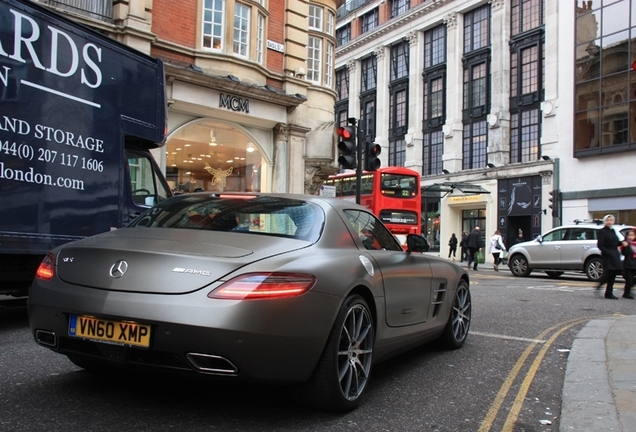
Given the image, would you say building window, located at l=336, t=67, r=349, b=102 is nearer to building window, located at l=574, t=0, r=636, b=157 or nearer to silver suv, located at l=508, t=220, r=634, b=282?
building window, located at l=574, t=0, r=636, b=157

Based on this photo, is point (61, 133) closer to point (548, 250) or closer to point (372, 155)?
point (372, 155)

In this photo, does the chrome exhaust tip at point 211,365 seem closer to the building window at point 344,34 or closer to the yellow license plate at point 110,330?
the yellow license plate at point 110,330

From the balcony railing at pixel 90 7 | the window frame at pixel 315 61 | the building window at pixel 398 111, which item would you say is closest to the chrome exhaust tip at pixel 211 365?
the balcony railing at pixel 90 7

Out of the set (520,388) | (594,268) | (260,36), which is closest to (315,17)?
(260,36)

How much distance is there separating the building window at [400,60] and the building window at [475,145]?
Answer: 29.1 ft

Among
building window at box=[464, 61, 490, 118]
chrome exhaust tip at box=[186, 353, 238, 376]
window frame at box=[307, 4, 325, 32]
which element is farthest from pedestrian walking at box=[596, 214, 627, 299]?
building window at box=[464, 61, 490, 118]

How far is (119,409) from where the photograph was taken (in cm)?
333

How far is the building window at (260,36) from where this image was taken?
752 inches

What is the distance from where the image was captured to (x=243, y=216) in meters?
3.88

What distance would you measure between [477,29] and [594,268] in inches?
1042

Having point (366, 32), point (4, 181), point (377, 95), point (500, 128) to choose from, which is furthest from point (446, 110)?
point (4, 181)

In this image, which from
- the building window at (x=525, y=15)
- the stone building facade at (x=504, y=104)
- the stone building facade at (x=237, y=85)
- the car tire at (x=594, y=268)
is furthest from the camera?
the building window at (x=525, y=15)

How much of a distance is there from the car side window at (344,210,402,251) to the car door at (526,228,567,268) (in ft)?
49.0

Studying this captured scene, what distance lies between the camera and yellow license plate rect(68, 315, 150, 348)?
2990 mm
